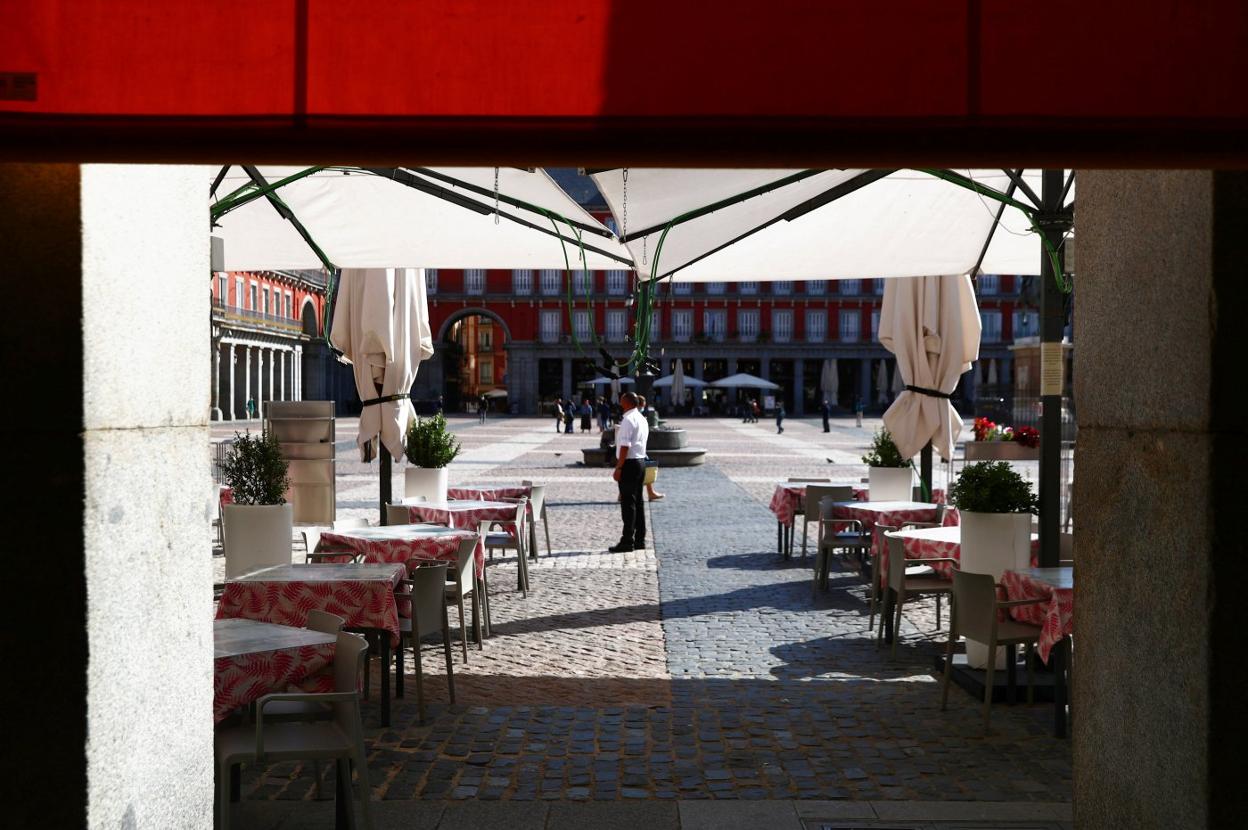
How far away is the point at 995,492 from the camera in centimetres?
673

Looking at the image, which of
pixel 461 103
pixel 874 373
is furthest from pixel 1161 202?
pixel 874 373

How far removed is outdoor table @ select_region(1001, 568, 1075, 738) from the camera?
538 cm

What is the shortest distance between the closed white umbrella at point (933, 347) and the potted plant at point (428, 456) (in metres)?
3.49

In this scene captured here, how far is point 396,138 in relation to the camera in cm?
248

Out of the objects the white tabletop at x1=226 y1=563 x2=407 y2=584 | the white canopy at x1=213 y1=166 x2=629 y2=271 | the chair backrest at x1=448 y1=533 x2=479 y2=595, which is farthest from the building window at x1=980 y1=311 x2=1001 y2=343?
the white tabletop at x1=226 y1=563 x2=407 y2=584

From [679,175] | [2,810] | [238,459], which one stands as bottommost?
[2,810]

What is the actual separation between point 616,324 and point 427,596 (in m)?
61.3

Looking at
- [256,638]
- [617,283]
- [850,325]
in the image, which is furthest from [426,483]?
[850,325]

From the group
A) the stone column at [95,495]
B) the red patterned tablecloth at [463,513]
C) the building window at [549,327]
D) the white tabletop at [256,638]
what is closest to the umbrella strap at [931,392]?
the red patterned tablecloth at [463,513]

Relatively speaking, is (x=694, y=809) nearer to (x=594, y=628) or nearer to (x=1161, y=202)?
(x=1161, y=202)

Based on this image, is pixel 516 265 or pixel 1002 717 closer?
pixel 1002 717

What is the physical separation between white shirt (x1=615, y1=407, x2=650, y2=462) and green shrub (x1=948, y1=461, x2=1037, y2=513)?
4.83 meters

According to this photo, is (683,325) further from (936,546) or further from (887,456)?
(936,546)

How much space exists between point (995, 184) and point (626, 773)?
15.5 feet
